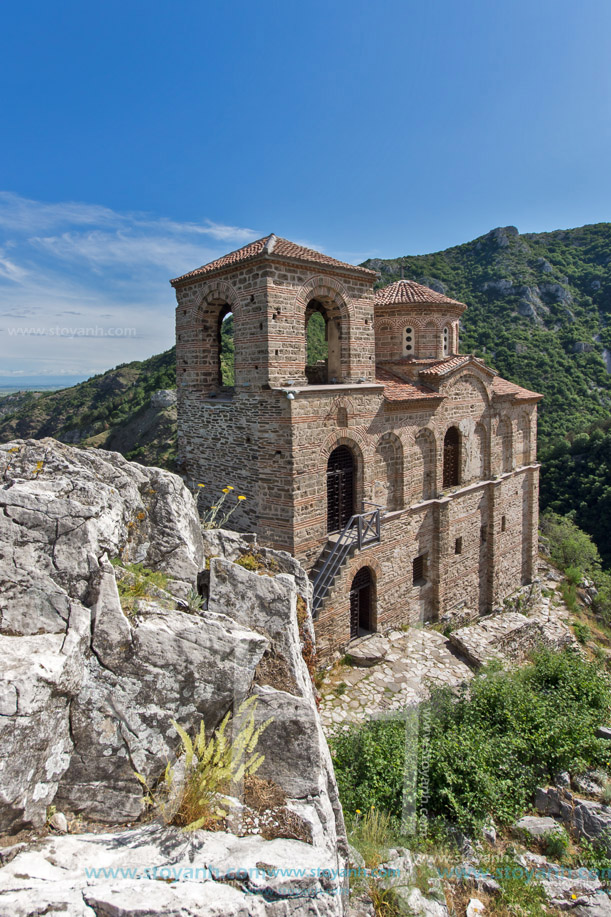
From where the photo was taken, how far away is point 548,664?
33.7ft

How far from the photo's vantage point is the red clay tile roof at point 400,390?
521 inches

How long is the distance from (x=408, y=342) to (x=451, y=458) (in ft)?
13.3

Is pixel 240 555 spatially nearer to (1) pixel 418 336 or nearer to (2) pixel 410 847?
(2) pixel 410 847

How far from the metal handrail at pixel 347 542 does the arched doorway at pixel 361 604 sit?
1121 mm

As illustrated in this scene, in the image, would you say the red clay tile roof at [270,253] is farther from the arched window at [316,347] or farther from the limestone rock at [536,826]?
the limestone rock at [536,826]

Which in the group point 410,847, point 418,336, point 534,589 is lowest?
point 534,589

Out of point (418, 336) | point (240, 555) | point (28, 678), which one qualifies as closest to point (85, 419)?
point (418, 336)

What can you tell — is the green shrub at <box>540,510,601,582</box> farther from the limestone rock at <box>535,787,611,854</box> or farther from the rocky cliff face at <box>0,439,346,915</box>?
the rocky cliff face at <box>0,439,346,915</box>

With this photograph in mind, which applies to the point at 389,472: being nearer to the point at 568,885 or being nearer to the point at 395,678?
the point at 395,678

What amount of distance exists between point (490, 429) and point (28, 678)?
53.2ft

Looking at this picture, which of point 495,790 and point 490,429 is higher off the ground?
point 490,429

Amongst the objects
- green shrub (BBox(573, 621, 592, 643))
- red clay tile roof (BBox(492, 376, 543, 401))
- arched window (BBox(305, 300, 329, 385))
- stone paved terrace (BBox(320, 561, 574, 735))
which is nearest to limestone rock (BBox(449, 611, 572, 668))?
stone paved terrace (BBox(320, 561, 574, 735))

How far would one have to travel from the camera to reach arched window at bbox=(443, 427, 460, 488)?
15.9m

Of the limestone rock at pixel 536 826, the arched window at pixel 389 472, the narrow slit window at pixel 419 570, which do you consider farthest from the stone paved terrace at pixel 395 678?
the arched window at pixel 389 472
